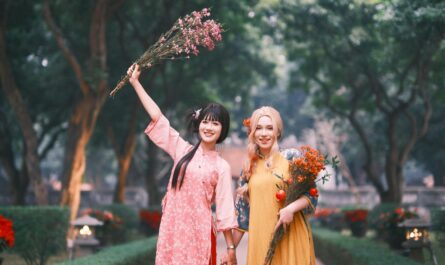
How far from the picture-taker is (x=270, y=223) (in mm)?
5438

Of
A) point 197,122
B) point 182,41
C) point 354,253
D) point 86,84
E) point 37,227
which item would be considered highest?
point 86,84

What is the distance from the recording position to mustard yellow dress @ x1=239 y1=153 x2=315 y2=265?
5383mm

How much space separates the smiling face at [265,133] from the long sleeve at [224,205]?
0.46 m

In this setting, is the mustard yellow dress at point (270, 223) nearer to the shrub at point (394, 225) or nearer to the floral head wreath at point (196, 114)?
the floral head wreath at point (196, 114)

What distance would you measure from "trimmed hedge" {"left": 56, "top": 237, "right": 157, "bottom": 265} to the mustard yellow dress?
3.42 metres

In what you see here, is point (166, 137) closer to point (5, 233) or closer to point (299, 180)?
point (299, 180)

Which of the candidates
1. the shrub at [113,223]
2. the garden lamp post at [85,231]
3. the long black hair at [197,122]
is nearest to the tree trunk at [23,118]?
the shrub at [113,223]

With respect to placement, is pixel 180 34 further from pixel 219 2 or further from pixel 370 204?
pixel 370 204

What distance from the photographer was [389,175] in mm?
19188

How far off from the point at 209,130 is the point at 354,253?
569cm

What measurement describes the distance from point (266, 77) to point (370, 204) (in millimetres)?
8349

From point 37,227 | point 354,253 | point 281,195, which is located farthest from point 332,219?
point 281,195

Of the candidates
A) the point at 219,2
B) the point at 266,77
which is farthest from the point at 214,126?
the point at 266,77

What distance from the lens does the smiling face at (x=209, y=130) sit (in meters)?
5.29
